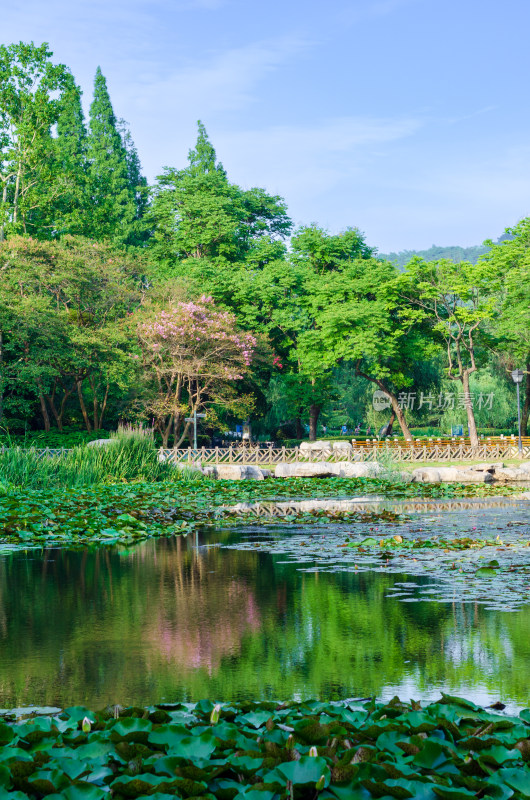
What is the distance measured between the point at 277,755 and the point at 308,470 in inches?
869

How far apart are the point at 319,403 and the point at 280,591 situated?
3581cm

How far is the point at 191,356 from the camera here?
35.2 m

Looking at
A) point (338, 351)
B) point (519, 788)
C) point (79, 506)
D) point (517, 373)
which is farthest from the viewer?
point (338, 351)

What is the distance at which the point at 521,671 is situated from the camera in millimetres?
4680

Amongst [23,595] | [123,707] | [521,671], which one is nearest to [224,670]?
[123,707]

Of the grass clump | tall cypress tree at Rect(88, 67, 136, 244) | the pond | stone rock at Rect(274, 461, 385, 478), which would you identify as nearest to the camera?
the pond

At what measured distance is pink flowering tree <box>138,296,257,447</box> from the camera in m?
33.9

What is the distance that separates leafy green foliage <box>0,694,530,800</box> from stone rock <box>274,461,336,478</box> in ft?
69.3

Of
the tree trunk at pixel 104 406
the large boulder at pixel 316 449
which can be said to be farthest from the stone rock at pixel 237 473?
the tree trunk at pixel 104 406

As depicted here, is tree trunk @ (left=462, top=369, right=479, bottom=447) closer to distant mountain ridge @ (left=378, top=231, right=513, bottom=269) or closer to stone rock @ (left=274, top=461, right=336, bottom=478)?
stone rock @ (left=274, top=461, right=336, bottom=478)

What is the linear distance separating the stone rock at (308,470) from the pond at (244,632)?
50.2ft

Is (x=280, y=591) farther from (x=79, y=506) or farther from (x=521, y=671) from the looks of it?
(x=79, y=506)

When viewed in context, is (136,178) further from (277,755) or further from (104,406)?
(277,755)

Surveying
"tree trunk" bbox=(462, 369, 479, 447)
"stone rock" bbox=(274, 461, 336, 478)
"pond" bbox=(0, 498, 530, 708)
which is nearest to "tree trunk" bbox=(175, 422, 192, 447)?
"stone rock" bbox=(274, 461, 336, 478)
